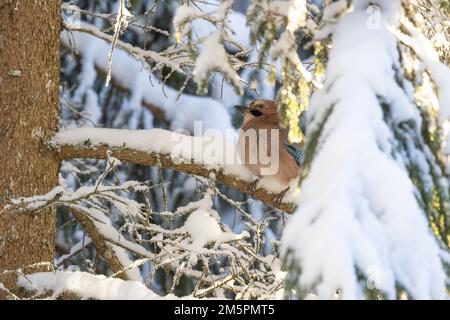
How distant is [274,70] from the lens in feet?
9.57

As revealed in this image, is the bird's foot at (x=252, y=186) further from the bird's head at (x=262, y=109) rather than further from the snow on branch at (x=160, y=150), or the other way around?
the bird's head at (x=262, y=109)

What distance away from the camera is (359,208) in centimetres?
244

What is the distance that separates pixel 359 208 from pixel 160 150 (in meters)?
2.16

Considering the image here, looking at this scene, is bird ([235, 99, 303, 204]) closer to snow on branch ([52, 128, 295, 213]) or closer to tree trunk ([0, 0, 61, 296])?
snow on branch ([52, 128, 295, 213])

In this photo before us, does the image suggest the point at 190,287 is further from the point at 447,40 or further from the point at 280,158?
the point at 447,40

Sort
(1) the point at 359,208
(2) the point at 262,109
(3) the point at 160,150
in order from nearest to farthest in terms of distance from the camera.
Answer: (1) the point at 359,208 < (3) the point at 160,150 < (2) the point at 262,109

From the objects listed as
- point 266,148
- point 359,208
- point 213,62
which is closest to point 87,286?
point 213,62

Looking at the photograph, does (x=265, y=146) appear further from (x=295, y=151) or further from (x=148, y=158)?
(x=148, y=158)

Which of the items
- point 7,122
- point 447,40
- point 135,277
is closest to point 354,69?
point 447,40

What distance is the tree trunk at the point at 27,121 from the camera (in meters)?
4.52

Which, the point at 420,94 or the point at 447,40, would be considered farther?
the point at 447,40

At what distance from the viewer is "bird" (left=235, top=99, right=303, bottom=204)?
16.8 ft

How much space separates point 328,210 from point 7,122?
2.61 meters

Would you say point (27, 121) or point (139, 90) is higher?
point (139, 90)
